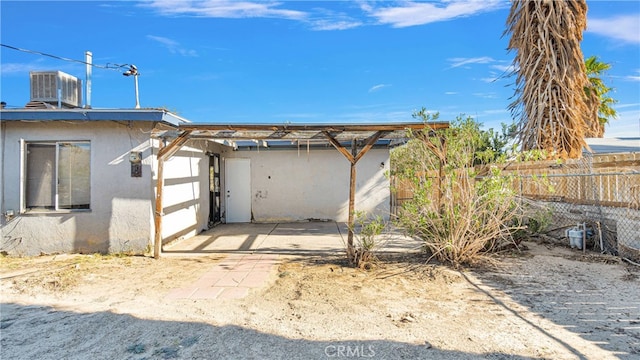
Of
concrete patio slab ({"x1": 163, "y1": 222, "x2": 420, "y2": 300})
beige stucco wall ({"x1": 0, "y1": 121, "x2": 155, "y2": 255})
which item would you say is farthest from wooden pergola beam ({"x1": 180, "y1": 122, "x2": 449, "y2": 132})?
concrete patio slab ({"x1": 163, "y1": 222, "x2": 420, "y2": 300})

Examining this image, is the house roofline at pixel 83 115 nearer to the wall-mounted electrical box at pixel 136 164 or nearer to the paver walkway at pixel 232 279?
the wall-mounted electrical box at pixel 136 164

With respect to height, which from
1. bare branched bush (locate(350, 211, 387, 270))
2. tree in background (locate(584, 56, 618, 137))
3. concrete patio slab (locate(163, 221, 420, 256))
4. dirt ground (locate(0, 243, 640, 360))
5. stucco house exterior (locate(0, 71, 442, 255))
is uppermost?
tree in background (locate(584, 56, 618, 137))

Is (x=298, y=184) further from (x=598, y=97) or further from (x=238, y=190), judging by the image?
(x=598, y=97)

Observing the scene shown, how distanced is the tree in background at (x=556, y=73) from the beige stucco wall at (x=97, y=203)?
9.89 metres

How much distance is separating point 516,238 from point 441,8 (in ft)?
18.8

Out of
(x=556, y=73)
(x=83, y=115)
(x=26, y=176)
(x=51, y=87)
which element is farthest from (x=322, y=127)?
(x=556, y=73)

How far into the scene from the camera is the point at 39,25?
895cm

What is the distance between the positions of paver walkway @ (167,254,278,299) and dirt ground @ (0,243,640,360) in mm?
191

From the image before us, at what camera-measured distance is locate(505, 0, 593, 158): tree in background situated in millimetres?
8859

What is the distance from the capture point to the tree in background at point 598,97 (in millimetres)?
12633

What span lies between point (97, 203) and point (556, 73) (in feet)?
38.1

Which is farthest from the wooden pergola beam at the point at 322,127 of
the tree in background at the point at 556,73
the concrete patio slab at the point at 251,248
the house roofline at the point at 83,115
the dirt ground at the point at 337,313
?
the tree in background at the point at 556,73

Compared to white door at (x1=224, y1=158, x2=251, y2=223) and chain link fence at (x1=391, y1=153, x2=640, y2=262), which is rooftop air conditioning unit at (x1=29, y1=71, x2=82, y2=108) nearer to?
white door at (x1=224, y1=158, x2=251, y2=223)

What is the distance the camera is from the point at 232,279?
5.15 metres
